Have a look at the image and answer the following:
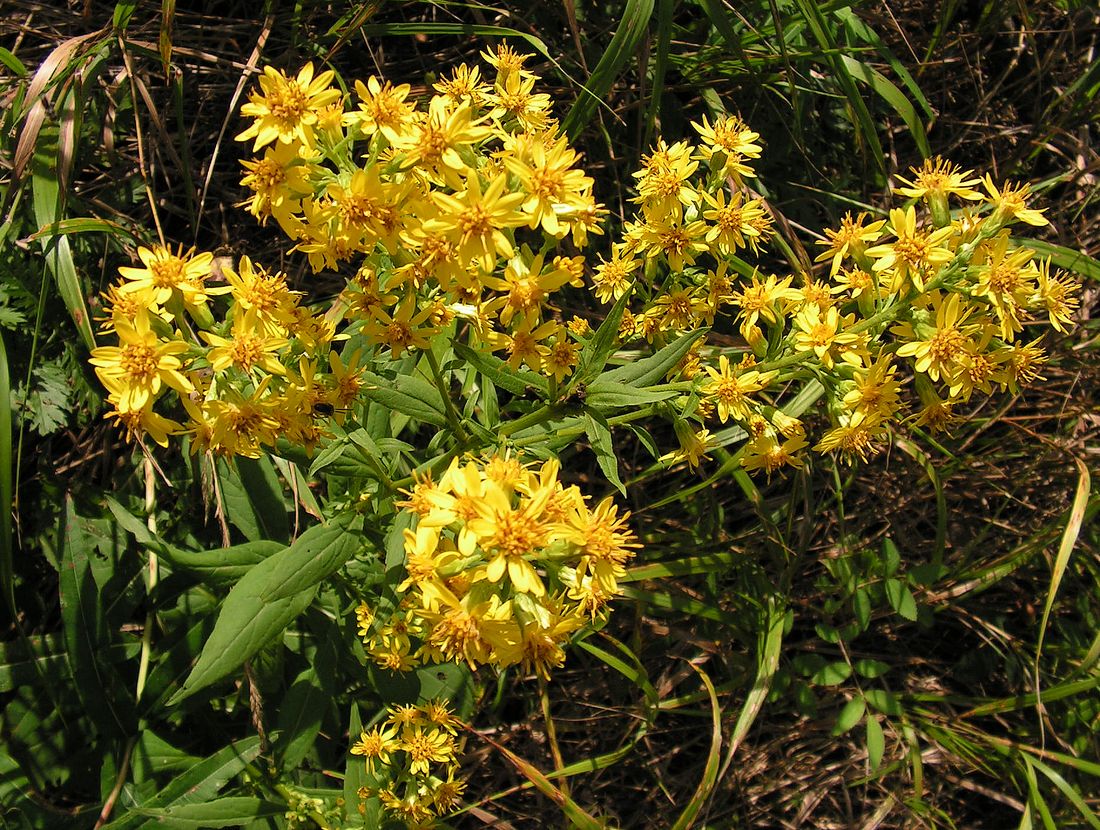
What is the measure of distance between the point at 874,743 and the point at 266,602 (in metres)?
3.62

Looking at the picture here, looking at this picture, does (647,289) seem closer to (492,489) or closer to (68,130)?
(492,489)

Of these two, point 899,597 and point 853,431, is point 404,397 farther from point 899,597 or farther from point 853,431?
point 899,597

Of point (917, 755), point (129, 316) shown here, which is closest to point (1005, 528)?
point (917, 755)

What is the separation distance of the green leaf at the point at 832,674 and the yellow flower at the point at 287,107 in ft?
13.5

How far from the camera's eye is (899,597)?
4.78 meters

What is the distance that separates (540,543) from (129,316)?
161 cm

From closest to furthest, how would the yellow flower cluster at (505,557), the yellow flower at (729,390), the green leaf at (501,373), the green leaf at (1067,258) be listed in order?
the yellow flower cluster at (505,557), the green leaf at (501,373), the yellow flower at (729,390), the green leaf at (1067,258)

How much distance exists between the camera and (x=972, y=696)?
17.6 ft

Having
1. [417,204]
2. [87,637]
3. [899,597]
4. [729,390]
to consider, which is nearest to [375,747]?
[87,637]

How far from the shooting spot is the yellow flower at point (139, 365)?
106 inches

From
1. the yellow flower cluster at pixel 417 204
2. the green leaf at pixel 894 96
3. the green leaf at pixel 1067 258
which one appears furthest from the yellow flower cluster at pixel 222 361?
the green leaf at pixel 1067 258

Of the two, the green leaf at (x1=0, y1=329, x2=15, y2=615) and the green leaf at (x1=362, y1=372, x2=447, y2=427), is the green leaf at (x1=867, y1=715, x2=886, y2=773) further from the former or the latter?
the green leaf at (x1=0, y1=329, x2=15, y2=615)

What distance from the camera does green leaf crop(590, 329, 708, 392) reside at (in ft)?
9.65

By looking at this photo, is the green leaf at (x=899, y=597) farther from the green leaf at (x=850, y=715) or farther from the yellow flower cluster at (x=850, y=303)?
the yellow flower cluster at (x=850, y=303)
